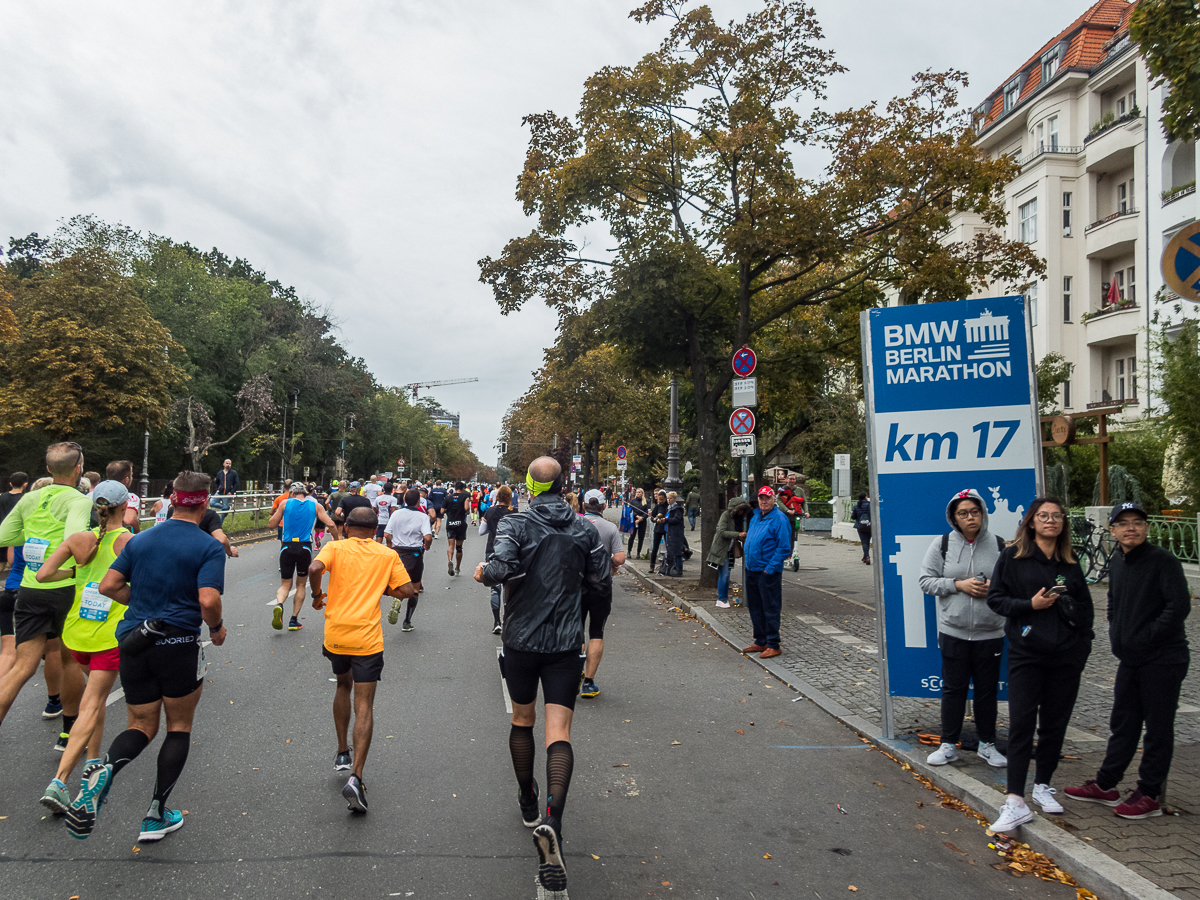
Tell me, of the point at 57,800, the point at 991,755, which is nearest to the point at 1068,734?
the point at 991,755

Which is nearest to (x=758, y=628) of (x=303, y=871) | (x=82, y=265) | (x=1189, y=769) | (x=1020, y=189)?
(x=1189, y=769)

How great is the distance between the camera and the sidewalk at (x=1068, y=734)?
13.1 ft

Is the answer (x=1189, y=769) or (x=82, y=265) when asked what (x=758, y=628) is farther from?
(x=82, y=265)

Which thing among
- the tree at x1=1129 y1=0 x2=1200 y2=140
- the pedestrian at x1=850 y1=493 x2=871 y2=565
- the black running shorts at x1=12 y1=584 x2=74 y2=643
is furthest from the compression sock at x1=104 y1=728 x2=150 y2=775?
the pedestrian at x1=850 y1=493 x2=871 y2=565

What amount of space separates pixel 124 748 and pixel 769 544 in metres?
6.50

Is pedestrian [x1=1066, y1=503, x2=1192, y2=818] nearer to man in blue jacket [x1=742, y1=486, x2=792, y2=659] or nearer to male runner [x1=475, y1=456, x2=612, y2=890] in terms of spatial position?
male runner [x1=475, y1=456, x2=612, y2=890]

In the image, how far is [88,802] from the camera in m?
3.86

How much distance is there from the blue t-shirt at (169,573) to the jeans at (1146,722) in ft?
15.3

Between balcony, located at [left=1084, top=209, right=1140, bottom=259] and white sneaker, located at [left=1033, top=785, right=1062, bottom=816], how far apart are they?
28.1 m

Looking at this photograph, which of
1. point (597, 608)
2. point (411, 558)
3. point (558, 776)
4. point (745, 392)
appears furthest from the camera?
point (745, 392)

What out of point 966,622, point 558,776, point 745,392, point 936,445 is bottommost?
point 558,776

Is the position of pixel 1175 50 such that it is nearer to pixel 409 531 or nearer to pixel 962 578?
pixel 962 578

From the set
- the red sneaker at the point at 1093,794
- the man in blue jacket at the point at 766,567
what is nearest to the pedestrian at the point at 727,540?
the man in blue jacket at the point at 766,567

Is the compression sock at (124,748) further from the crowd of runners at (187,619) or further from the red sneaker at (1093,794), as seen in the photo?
the red sneaker at (1093,794)
